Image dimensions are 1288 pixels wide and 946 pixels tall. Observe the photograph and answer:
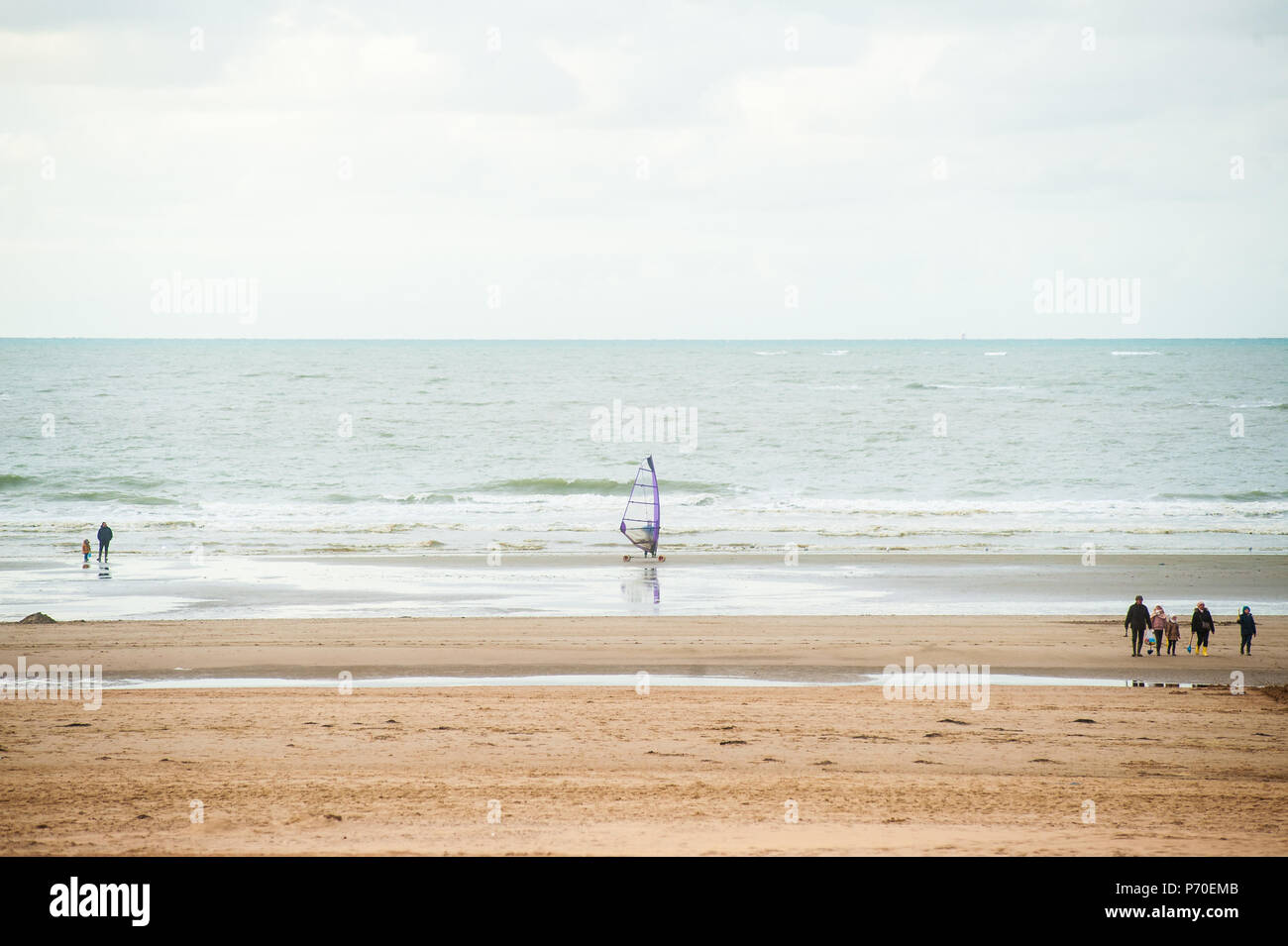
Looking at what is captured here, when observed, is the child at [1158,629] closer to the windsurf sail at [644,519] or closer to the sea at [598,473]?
the sea at [598,473]

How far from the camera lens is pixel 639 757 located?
34.1 feet

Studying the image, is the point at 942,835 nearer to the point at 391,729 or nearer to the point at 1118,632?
the point at 391,729

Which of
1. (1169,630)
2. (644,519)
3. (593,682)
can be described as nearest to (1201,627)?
(1169,630)

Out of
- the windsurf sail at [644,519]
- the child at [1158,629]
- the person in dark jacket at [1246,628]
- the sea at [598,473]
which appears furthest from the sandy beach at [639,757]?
the windsurf sail at [644,519]

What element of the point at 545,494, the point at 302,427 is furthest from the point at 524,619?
the point at 302,427

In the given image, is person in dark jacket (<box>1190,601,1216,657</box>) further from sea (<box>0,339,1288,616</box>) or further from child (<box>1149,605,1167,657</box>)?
sea (<box>0,339,1288,616</box>)

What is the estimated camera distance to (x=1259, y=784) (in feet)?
31.0

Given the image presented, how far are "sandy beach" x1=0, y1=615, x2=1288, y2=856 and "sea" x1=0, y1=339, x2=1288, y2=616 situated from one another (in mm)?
4902

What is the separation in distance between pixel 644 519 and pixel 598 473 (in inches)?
597

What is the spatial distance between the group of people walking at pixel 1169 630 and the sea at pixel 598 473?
6.81m

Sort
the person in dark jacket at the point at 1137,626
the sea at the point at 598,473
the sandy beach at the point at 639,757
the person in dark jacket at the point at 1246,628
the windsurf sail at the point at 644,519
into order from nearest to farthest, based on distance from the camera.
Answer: the sandy beach at the point at 639,757 < the person in dark jacket at the point at 1246,628 < the person in dark jacket at the point at 1137,626 < the windsurf sail at the point at 644,519 < the sea at the point at 598,473

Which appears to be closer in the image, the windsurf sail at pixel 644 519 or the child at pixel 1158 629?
the child at pixel 1158 629

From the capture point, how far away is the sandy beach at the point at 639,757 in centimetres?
771
